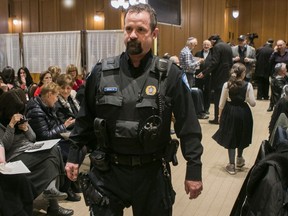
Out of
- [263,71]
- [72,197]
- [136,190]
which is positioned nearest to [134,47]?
[136,190]

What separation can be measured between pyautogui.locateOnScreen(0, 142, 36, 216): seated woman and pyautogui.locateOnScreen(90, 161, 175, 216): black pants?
3.13ft

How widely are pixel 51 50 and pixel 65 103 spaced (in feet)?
9.98

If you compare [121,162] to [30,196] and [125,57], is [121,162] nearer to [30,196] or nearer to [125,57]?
[125,57]

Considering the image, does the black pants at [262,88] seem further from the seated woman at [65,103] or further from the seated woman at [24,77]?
the seated woman at [65,103]

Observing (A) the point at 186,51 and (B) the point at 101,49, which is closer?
(B) the point at 101,49

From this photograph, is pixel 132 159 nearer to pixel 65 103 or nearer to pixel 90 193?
pixel 90 193

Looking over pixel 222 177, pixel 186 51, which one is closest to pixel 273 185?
pixel 222 177

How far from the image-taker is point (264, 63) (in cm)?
1020

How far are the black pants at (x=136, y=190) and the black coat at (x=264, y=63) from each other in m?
8.42

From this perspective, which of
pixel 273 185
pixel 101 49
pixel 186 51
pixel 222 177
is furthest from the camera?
pixel 186 51

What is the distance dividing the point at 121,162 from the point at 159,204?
11.5 inches

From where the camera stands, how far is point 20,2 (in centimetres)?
1448

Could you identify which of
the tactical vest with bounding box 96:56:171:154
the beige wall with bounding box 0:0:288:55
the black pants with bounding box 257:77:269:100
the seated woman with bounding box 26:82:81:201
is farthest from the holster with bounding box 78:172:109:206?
the beige wall with bounding box 0:0:288:55

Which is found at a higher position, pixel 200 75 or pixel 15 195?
pixel 200 75
